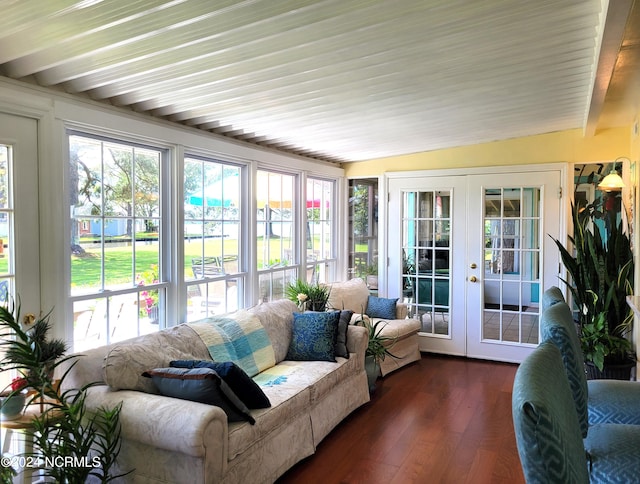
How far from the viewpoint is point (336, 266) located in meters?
5.70

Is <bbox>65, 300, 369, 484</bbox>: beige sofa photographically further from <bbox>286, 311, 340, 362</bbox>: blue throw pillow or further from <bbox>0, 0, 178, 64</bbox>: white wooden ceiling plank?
<bbox>0, 0, 178, 64</bbox>: white wooden ceiling plank

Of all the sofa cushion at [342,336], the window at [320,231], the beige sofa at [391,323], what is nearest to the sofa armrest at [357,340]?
the sofa cushion at [342,336]

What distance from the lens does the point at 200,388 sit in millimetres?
2184

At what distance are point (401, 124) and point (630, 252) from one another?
2245 mm

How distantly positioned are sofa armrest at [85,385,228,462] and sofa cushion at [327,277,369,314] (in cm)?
265

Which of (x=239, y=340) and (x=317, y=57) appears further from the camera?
(x=239, y=340)

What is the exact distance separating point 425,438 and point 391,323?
166 centimetres

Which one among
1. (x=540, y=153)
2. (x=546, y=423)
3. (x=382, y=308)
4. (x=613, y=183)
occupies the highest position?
(x=540, y=153)

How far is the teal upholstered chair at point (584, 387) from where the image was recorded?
1.63 m

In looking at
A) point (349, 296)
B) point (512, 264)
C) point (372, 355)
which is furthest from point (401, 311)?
point (512, 264)

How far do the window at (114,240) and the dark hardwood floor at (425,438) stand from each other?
1.43 metres

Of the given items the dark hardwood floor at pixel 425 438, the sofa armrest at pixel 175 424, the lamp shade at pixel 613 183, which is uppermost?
the lamp shade at pixel 613 183

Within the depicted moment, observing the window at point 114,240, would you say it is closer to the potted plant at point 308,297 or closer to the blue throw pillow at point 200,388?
the blue throw pillow at point 200,388

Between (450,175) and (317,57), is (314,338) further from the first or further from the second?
(450,175)
